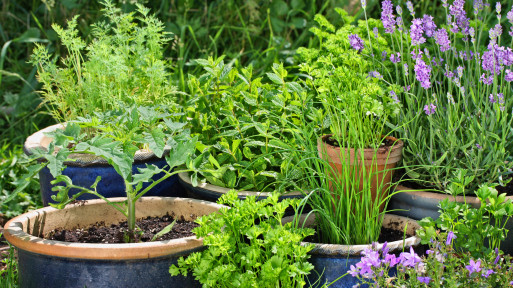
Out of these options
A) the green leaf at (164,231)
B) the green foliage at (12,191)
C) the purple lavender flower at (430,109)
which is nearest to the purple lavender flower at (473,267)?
the purple lavender flower at (430,109)

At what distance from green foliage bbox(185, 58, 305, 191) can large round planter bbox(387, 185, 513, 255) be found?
44 centimetres

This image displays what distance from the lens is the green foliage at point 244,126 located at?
243 cm

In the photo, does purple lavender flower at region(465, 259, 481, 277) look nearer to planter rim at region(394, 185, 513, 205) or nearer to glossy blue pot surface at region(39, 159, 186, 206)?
planter rim at region(394, 185, 513, 205)

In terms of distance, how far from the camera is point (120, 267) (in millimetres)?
1902

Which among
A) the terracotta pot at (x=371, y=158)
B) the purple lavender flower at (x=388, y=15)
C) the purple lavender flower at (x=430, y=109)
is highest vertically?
the purple lavender flower at (x=388, y=15)

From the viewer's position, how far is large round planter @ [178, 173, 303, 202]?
235cm

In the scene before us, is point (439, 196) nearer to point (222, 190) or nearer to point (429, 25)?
point (429, 25)

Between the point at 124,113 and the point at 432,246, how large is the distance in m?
1.11

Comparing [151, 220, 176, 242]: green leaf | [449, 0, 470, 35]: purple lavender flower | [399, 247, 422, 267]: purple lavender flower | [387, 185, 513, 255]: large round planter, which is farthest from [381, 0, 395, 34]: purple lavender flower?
[151, 220, 176, 242]: green leaf

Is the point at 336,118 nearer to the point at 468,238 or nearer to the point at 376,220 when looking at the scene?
the point at 376,220

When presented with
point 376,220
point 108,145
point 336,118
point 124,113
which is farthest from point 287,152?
point 108,145

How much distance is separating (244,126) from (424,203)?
2.46 feet

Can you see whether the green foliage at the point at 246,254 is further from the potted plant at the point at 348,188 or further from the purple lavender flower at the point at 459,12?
the purple lavender flower at the point at 459,12

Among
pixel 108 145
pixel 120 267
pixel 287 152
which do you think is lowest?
pixel 120 267
